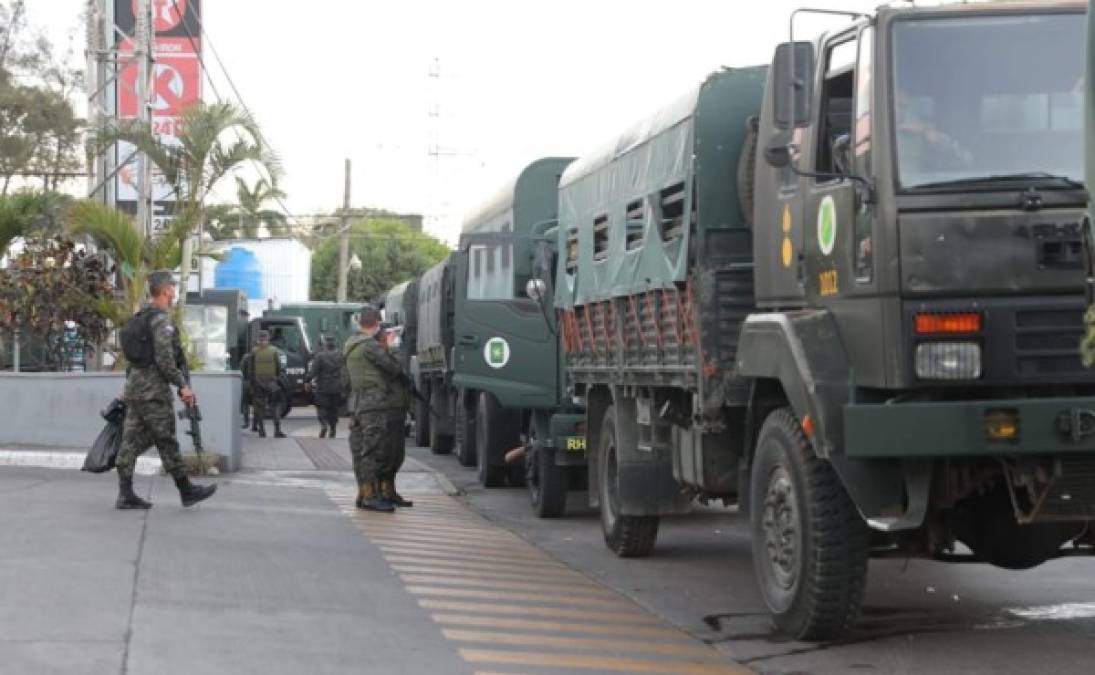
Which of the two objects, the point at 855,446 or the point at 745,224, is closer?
the point at 855,446

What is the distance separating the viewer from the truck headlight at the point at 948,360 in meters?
7.81

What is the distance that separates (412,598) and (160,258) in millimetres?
11819

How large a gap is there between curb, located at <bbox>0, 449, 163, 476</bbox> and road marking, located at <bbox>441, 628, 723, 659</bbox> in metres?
9.51

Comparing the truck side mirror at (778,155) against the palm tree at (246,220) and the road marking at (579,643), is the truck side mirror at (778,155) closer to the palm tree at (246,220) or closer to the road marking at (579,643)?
the road marking at (579,643)

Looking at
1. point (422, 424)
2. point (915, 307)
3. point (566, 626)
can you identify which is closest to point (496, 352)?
point (566, 626)

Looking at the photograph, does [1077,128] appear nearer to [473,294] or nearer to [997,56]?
[997,56]

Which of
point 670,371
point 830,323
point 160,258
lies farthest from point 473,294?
point 830,323

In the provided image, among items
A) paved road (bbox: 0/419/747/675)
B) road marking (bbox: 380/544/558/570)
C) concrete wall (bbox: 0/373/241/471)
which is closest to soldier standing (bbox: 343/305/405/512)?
paved road (bbox: 0/419/747/675)

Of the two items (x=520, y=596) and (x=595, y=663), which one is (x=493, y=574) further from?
(x=595, y=663)

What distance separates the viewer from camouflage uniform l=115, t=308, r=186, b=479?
1344cm

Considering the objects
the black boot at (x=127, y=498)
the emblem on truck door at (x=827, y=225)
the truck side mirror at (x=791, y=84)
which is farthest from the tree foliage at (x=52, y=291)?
the truck side mirror at (x=791, y=84)

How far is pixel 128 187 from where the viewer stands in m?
28.3

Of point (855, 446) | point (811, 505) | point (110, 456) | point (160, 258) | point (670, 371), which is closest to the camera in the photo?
point (855, 446)

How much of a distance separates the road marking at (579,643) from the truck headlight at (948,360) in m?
1.83
